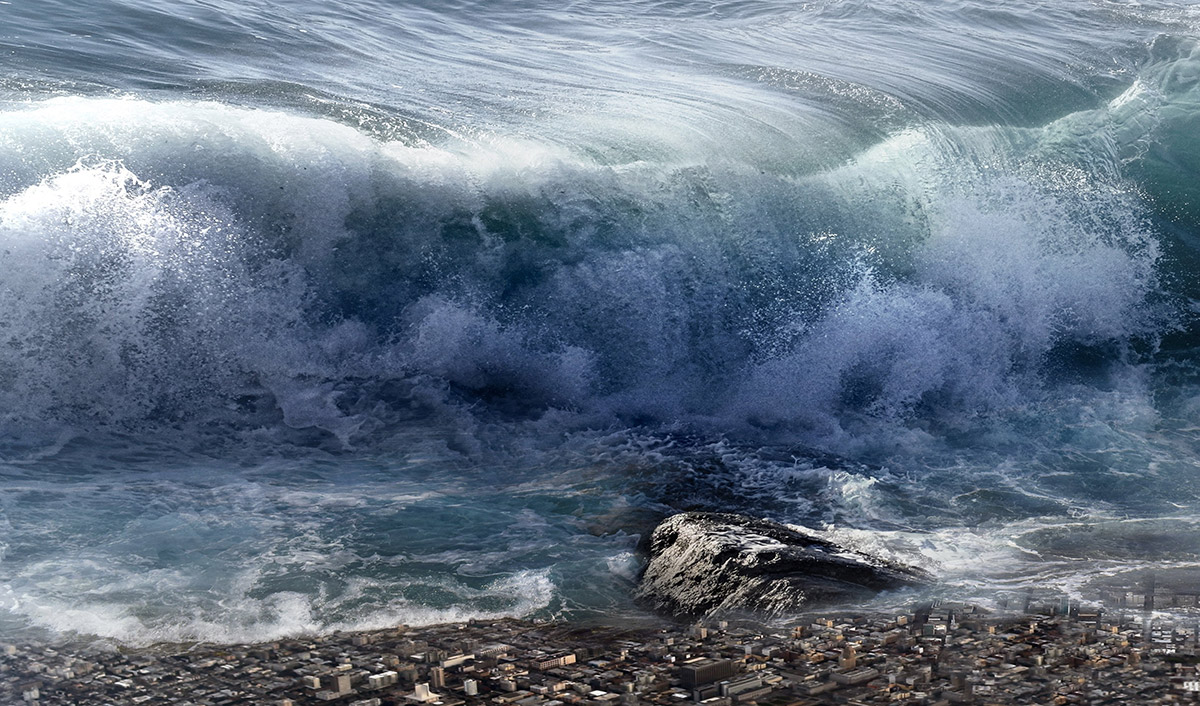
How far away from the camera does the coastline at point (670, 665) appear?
7102 mm

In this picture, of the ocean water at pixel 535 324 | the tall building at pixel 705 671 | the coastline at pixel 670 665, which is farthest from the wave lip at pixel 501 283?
the tall building at pixel 705 671

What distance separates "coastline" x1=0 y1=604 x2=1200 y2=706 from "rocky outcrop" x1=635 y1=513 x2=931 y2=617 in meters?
0.33

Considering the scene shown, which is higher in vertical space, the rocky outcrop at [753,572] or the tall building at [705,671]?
the tall building at [705,671]

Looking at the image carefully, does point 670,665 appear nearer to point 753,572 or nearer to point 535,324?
point 753,572

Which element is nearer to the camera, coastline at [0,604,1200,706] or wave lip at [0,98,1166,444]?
coastline at [0,604,1200,706]

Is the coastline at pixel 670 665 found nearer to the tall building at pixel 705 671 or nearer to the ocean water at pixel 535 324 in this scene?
the tall building at pixel 705 671

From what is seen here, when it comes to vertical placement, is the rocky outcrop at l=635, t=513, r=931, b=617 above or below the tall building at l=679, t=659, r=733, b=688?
below

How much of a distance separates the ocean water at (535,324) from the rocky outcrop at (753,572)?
30 centimetres

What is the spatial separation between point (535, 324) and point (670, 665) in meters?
6.45

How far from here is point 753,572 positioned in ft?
29.8

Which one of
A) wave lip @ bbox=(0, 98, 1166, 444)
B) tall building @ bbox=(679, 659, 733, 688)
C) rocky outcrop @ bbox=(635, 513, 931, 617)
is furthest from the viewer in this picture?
wave lip @ bbox=(0, 98, 1166, 444)

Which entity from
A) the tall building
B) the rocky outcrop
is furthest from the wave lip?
the tall building

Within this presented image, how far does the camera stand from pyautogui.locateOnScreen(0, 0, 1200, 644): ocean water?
10016 mm

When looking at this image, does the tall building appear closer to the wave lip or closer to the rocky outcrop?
the rocky outcrop
